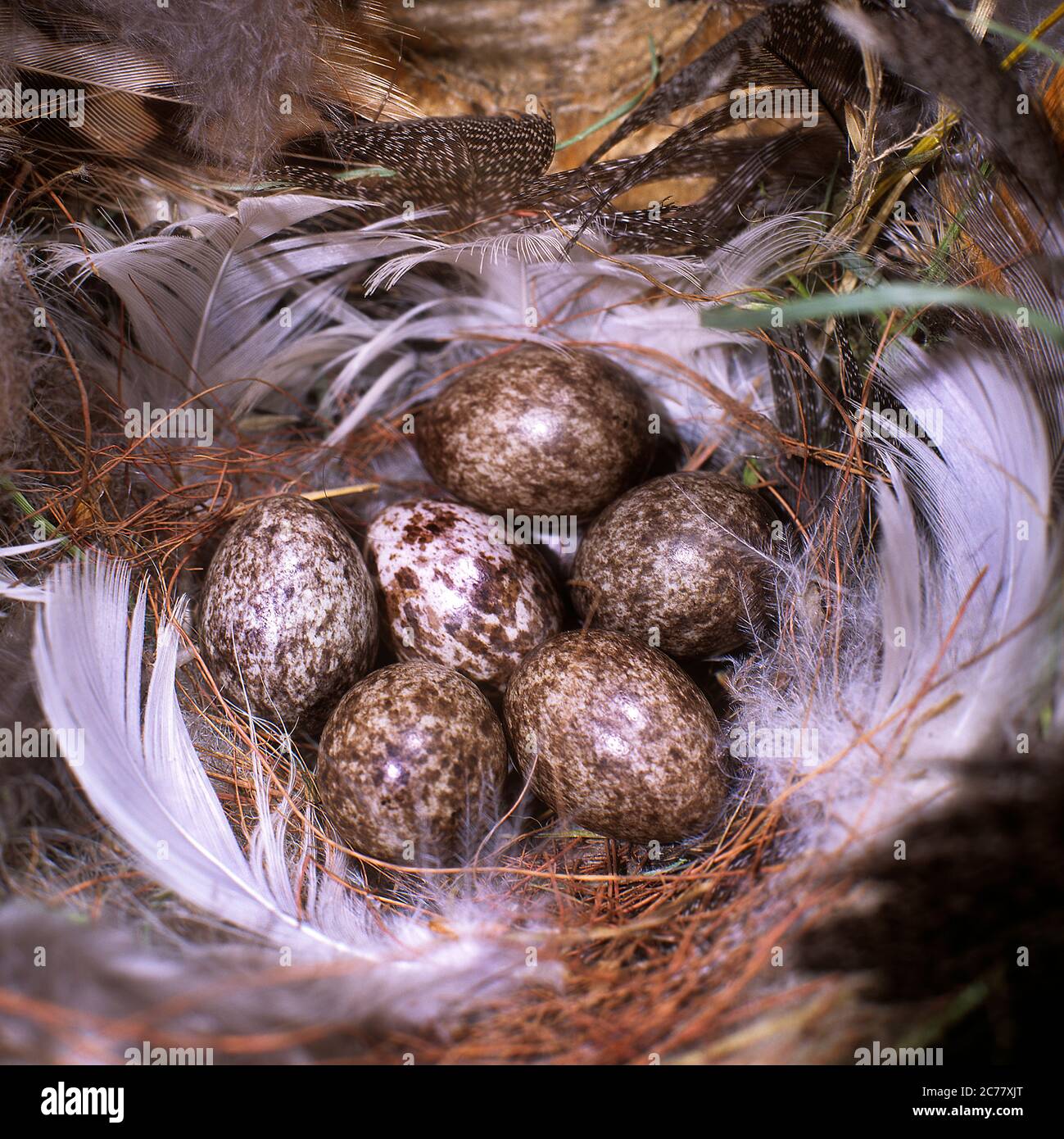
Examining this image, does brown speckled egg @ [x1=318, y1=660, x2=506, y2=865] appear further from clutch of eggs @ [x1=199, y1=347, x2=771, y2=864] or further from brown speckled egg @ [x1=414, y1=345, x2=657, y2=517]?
brown speckled egg @ [x1=414, y1=345, x2=657, y2=517]

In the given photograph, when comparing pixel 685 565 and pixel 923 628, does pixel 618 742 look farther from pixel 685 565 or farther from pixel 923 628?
pixel 923 628

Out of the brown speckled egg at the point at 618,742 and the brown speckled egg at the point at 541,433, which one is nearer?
the brown speckled egg at the point at 618,742

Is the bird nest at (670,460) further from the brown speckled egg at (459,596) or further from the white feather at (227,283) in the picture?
the brown speckled egg at (459,596)

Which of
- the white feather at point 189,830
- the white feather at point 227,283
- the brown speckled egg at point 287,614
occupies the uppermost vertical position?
the white feather at point 227,283

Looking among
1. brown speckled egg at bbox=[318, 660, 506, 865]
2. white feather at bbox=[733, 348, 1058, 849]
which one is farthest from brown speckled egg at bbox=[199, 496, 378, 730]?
white feather at bbox=[733, 348, 1058, 849]

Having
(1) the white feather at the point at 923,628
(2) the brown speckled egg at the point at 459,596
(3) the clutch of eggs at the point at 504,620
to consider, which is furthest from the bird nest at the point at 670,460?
(2) the brown speckled egg at the point at 459,596

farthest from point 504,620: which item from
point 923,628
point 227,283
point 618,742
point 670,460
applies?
point 227,283
